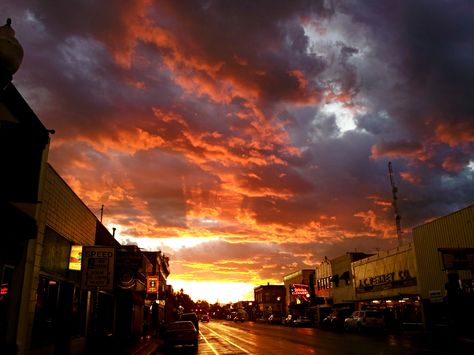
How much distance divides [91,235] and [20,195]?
14706 millimetres

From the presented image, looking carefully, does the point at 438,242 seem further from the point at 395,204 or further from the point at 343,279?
the point at 395,204

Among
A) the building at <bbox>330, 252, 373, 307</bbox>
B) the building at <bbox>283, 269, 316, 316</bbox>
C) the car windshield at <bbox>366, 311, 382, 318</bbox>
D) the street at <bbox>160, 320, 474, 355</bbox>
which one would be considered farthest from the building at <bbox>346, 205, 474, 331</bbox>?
the building at <bbox>283, 269, 316, 316</bbox>

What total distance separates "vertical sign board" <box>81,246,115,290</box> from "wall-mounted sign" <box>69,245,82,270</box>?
7.27 meters

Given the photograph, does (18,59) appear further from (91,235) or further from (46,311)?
(91,235)

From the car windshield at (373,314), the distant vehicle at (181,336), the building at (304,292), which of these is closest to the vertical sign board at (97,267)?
the distant vehicle at (181,336)

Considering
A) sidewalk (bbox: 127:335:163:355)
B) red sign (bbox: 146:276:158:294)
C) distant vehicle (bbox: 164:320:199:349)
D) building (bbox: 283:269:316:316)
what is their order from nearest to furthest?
sidewalk (bbox: 127:335:163:355) < distant vehicle (bbox: 164:320:199:349) < red sign (bbox: 146:276:158:294) < building (bbox: 283:269:316:316)

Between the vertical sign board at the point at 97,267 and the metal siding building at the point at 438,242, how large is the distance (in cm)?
2782

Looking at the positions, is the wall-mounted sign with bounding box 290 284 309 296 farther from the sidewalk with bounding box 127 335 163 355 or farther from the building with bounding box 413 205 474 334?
the sidewalk with bounding box 127 335 163 355

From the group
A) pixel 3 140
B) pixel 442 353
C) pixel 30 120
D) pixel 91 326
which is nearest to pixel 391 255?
pixel 442 353

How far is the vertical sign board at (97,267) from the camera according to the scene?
454 inches

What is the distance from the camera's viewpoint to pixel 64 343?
31.2ft

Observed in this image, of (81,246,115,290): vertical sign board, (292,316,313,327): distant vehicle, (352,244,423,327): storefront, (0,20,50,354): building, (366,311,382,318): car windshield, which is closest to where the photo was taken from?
(0,20,50,354): building

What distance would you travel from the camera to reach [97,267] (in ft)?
38.2

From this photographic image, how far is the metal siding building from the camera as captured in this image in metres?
32.7
